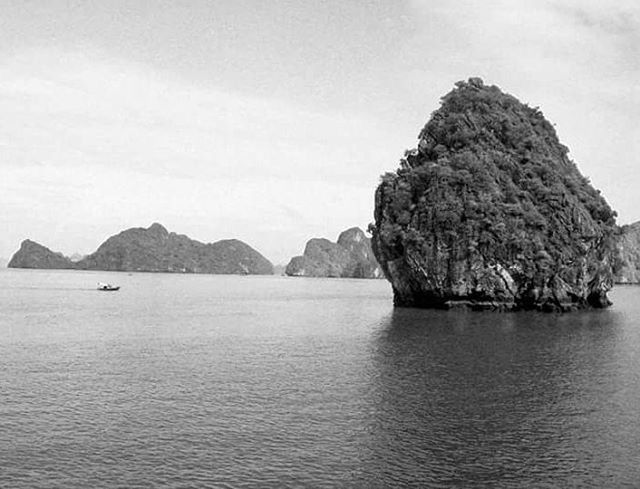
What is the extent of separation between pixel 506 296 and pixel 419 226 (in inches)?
597

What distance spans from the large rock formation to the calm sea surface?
24.6 meters

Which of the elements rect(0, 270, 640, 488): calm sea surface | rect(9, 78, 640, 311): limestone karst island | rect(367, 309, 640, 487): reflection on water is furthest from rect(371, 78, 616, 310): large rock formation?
rect(367, 309, 640, 487): reflection on water

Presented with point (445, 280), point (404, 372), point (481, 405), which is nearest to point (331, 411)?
point (481, 405)

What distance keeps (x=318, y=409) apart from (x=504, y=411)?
9.11 meters

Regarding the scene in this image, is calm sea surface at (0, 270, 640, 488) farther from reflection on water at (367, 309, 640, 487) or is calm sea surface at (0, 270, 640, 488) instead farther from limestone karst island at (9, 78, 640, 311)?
limestone karst island at (9, 78, 640, 311)

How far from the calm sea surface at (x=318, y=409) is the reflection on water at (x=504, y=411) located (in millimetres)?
102

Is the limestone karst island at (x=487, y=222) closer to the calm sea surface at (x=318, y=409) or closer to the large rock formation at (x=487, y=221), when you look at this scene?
the large rock formation at (x=487, y=221)

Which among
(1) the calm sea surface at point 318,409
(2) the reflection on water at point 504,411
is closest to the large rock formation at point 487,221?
(1) the calm sea surface at point 318,409

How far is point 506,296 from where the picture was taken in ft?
262

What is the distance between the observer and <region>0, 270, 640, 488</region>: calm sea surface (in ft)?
68.6

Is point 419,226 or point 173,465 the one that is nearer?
point 173,465

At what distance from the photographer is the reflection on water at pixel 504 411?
2131cm

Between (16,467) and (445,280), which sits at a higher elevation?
(445,280)

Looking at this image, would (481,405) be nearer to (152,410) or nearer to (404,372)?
(404,372)
